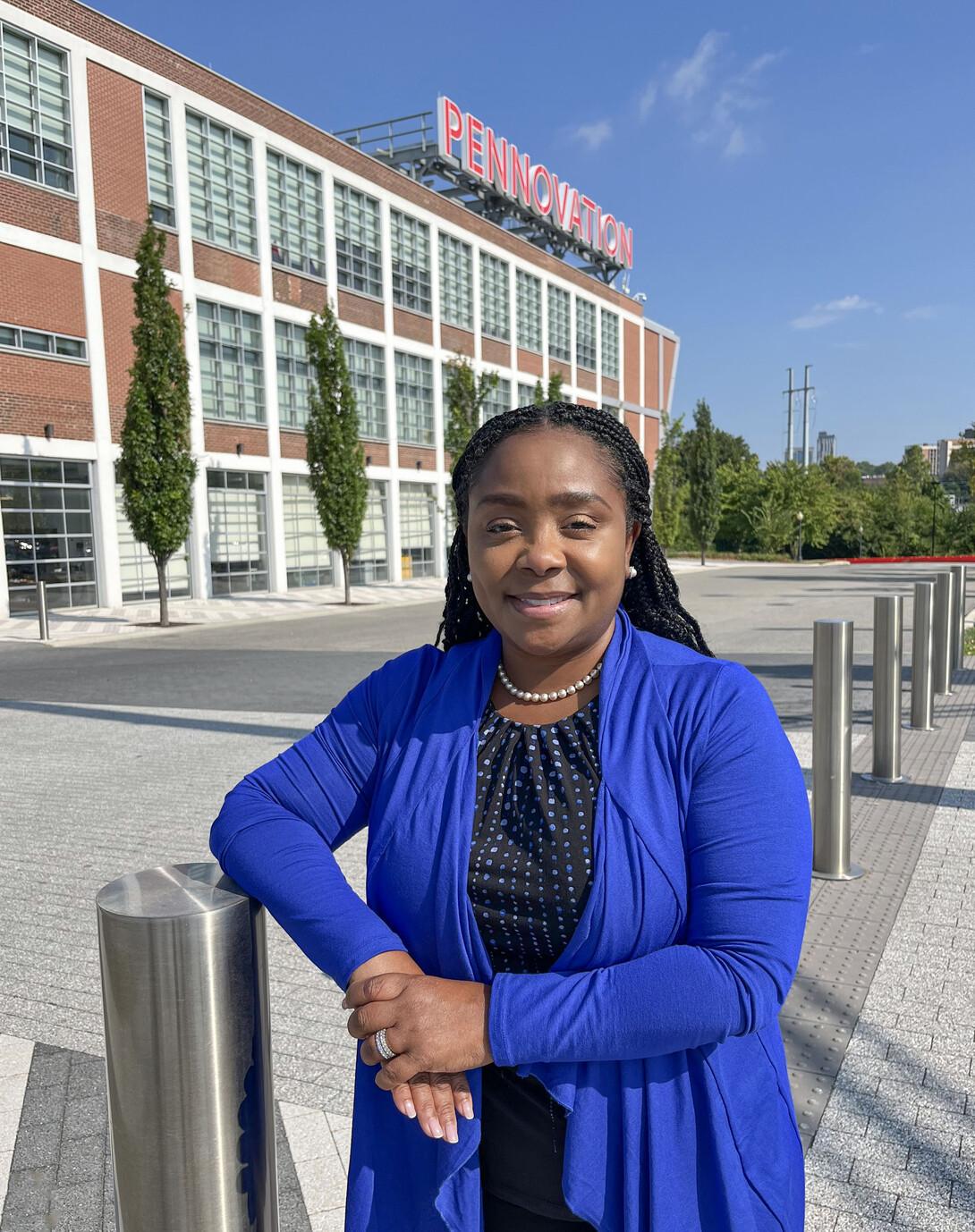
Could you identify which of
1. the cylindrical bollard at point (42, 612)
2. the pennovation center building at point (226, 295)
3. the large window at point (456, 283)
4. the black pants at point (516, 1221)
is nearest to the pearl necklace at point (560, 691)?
the black pants at point (516, 1221)

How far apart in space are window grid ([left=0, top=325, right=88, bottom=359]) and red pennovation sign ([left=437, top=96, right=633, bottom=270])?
2040 centimetres

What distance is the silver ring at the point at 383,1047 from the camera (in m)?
1.30

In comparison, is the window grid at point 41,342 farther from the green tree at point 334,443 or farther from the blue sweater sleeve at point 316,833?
the blue sweater sleeve at point 316,833

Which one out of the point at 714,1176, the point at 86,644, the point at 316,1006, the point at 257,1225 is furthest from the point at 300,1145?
the point at 86,644

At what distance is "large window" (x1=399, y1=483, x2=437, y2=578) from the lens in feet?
116

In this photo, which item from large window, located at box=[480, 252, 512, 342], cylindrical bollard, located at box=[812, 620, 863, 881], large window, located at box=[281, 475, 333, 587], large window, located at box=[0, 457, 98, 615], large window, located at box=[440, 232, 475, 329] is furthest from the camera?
large window, located at box=[480, 252, 512, 342]

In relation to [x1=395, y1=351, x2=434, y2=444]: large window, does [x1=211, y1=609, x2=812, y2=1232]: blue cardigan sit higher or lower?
lower

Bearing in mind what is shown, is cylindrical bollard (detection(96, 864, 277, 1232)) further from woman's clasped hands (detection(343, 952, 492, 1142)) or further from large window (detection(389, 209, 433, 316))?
large window (detection(389, 209, 433, 316))

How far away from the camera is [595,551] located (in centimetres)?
151

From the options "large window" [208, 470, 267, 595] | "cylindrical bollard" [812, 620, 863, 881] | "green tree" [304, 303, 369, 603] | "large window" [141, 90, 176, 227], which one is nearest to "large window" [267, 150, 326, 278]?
"large window" [141, 90, 176, 227]

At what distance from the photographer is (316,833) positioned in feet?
5.13

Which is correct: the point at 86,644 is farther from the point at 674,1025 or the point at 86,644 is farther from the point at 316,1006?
the point at 674,1025

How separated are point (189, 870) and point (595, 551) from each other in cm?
81

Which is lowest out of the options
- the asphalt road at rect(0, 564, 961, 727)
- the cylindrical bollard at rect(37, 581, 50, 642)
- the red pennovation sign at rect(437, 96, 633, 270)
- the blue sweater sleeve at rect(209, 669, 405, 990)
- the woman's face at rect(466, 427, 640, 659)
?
the asphalt road at rect(0, 564, 961, 727)
